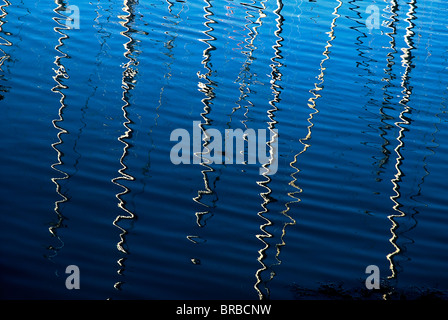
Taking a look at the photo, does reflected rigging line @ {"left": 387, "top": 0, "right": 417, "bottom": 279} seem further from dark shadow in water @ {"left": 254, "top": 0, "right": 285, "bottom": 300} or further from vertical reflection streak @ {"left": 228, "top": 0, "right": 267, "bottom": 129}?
vertical reflection streak @ {"left": 228, "top": 0, "right": 267, "bottom": 129}

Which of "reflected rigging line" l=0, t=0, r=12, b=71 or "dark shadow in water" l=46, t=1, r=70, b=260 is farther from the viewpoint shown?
"reflected rigging line" l=0, t=0, r=12, b=71

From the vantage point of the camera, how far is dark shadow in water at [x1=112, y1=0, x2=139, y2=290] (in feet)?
25.2

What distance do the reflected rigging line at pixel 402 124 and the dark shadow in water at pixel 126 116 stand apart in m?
2.85

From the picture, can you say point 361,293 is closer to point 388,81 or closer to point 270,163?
point 270,163

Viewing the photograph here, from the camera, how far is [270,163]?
394 inches

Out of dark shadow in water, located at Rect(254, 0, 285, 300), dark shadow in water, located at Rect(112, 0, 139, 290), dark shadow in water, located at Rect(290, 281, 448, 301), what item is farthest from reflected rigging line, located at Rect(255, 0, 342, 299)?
dark shadow in water, located at Rect(112, 0, 139, 290)

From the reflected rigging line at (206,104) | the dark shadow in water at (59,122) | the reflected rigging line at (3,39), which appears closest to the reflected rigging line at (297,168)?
the reflected rigging line at (206,104)

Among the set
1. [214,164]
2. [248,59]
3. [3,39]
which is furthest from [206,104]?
[3,39]

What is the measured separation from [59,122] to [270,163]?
3158mm

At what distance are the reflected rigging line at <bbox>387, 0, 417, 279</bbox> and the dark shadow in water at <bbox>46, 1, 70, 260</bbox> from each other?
358cm

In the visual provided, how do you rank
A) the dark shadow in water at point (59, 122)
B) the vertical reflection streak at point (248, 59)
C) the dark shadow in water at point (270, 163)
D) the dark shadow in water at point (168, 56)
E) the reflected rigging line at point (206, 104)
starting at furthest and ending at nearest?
the vertical reflection streak at point (248, 59) → the dark shadow in water at point (168, 56) → the reflected rigging line at point (206, 104) → the dark shadow in water at point (59, 122) → the dark shadow in water at point (270, 163)

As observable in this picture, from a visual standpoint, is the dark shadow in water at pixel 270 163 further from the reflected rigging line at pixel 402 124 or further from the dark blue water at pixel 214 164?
the reflected rigging line at pixel 402 124

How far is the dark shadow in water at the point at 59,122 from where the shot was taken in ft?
25.5
